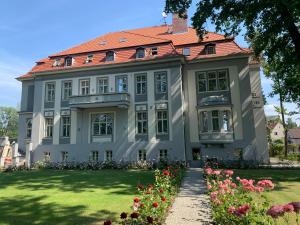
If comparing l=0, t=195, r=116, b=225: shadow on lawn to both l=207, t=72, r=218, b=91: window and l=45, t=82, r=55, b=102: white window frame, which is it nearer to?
l=207, t=72, r=218, b=91: window

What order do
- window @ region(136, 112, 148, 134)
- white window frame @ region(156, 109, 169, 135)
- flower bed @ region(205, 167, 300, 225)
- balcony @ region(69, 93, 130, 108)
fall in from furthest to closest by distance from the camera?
1. window @ region(136, 112, 148, 134)
2. balcony @ region(69, 93, 130, 108)
3. white window frame @ region(156, 109, 169, 135)
4. flower bed @ region(205, 167, 300, 225)

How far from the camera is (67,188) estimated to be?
43.0 feet

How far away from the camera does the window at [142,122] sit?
83.7 ft

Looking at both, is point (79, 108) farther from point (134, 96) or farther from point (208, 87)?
point (208, 87)

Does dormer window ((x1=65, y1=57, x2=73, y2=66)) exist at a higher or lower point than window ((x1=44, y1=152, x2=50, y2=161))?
higher

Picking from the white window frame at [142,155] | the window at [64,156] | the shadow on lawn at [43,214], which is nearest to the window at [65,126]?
the window at [64,156]

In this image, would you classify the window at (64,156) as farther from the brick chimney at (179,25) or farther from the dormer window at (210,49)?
the brick chimney at (179,25)

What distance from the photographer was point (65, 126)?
27781 mm

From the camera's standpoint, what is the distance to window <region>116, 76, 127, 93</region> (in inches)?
1052

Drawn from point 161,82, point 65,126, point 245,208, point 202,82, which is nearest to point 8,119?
point 65,126

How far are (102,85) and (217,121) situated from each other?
40.0 ft

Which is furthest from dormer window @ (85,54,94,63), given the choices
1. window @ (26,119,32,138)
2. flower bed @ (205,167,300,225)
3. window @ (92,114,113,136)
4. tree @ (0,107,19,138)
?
tree @ (0,107,19,138)

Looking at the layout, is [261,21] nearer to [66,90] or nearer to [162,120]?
[162,120]

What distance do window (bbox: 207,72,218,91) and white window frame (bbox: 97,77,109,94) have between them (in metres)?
10.3
